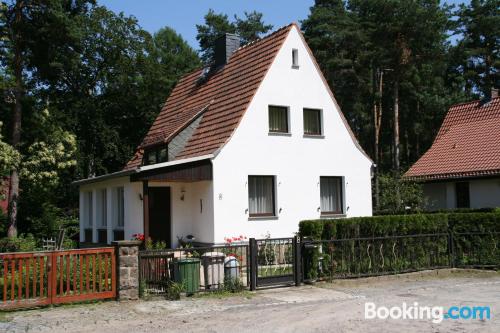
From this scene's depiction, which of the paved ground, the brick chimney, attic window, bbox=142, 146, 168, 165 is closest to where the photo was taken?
the paved ground

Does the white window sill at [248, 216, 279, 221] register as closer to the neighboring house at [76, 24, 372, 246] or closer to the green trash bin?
the neighboring house at [76, 24, 372, 246]

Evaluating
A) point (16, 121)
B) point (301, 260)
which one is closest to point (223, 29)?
point (16, 121)

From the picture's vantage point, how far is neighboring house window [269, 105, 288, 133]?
20.0m

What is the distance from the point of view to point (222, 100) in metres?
21.5

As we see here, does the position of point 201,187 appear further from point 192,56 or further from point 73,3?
point 192,56

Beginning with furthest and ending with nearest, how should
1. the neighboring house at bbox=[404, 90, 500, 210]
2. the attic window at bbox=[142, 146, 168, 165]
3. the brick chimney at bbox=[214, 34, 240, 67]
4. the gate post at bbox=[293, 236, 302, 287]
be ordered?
the neighboring house at bbox=[404, 90, 500, 210], the brick chimney at bbox=[214, 34, 240, 67], the attic window at bbox=[142, 146, 168, 165], the gate post at bbox=[293, 236, 302, 287]

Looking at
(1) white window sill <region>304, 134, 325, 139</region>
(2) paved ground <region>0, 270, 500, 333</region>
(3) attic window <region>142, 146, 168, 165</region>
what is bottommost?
(2) paved ground <region>0, 270, 500, 333</region>

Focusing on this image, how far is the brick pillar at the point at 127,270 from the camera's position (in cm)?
1188

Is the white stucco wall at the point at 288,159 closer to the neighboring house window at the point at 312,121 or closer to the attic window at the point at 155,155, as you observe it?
the neighboring house window at the point at 312,121

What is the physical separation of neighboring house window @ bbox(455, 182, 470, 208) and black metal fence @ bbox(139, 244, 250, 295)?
57.2ft

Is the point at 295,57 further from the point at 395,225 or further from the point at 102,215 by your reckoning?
the point at 102,215

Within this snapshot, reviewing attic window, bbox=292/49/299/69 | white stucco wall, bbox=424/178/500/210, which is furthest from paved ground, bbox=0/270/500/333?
white stucco wall, bbox=424/178/500/210

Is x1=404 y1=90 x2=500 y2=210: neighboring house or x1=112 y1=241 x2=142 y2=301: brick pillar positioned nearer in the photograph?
x1=112 y1=241 x2=142 y2=301: brick pillar

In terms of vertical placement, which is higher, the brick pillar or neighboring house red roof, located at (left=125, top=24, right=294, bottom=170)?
neighboring house red roof, located at (left=125, top=24, right=294, bottom=170)
